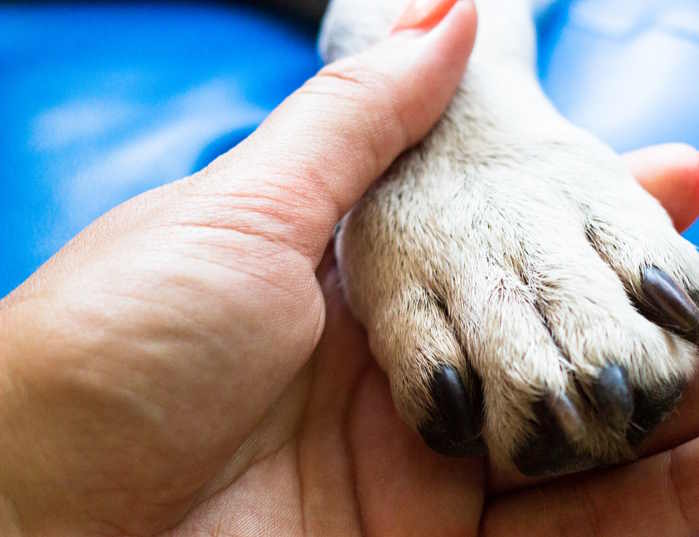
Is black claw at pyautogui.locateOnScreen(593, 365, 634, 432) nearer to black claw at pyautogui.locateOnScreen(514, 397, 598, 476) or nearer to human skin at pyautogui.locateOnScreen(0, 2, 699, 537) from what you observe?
black claw at pyautogui.locateOnScreen(514, 397, 598, 476)

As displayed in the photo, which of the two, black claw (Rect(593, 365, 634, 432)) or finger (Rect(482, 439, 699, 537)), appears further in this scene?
finger (Rect(482, 439, 699, 537))

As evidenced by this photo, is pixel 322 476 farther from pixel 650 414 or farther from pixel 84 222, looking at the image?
pixel 84 222

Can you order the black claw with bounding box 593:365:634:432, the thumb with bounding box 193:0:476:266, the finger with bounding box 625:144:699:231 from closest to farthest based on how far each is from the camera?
the black claw with bounding box 593:365:634:432 → the thumb with bounding box 193:0:476:266 → the finger with bounding box 625:144:699:231

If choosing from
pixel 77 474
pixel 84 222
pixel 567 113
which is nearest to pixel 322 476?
pixel 77 474

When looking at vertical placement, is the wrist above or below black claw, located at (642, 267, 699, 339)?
below

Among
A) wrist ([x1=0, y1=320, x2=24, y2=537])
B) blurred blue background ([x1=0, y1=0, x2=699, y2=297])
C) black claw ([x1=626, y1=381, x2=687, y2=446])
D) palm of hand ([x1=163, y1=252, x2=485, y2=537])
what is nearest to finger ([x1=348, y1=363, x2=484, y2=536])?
palm of hand ([x1=163, y1=252, x2=485, y2=537])

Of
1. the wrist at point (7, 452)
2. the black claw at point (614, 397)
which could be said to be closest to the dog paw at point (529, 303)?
the black claw at point (614, 397)

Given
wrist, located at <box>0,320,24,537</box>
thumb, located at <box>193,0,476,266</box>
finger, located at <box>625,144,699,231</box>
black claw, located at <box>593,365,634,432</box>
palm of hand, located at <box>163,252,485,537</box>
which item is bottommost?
palm of hand, located at <box>163,252,485,537</box>
